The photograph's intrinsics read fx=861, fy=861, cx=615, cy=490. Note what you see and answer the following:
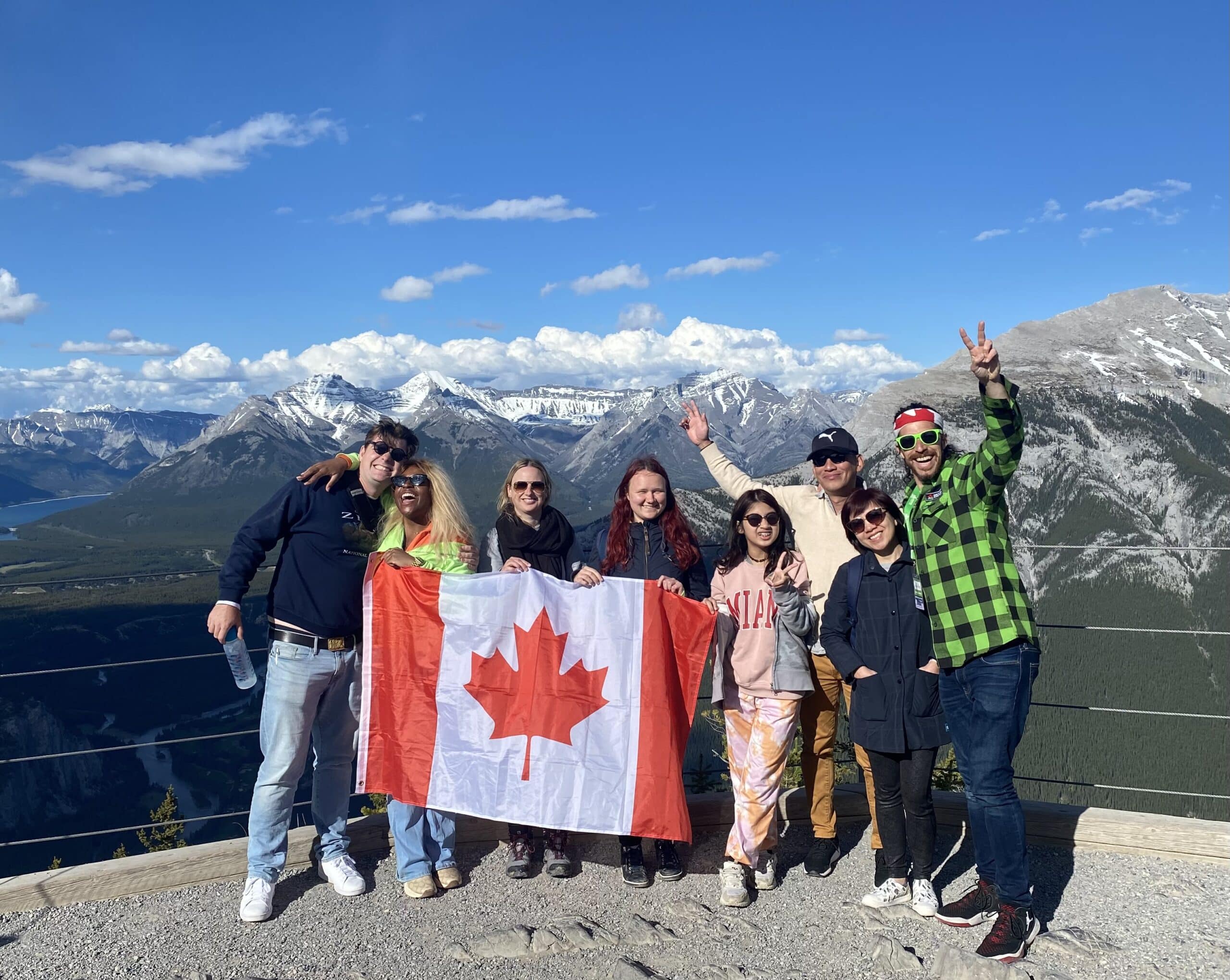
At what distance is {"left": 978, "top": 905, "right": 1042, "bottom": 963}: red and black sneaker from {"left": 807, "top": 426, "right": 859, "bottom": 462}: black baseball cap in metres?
2.89

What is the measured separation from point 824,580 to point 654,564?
1.16m

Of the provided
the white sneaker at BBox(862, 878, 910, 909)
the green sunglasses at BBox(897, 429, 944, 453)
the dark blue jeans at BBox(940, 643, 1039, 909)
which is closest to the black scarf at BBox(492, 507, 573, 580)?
the green sunglasses at BBox(897, 429, 944, 453)

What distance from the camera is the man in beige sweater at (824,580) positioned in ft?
19.2

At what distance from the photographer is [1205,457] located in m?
169

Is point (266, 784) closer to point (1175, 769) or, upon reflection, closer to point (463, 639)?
point (463, 639)

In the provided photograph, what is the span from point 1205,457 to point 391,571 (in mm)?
200780

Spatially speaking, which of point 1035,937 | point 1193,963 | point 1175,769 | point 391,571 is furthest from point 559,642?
point 1175,769

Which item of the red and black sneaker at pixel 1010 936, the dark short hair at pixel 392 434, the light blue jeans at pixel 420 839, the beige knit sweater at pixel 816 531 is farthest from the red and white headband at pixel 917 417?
the light blue jeans at pixel 420 839

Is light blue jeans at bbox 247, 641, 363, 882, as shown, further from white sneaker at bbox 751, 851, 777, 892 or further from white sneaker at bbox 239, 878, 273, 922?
white sneaker at bbox 751, 851, 777, 892

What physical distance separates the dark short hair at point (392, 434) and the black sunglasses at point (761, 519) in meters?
2.34

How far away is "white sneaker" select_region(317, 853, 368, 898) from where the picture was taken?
5.70 meters

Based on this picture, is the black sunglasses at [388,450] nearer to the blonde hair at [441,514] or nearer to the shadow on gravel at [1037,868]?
the blonde hair at [441,514]

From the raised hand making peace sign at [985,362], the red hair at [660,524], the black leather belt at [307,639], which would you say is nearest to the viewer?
the raised hand making peace sign at [985,362]

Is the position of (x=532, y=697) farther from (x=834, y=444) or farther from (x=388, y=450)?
Answer: (x=834, y=444)
